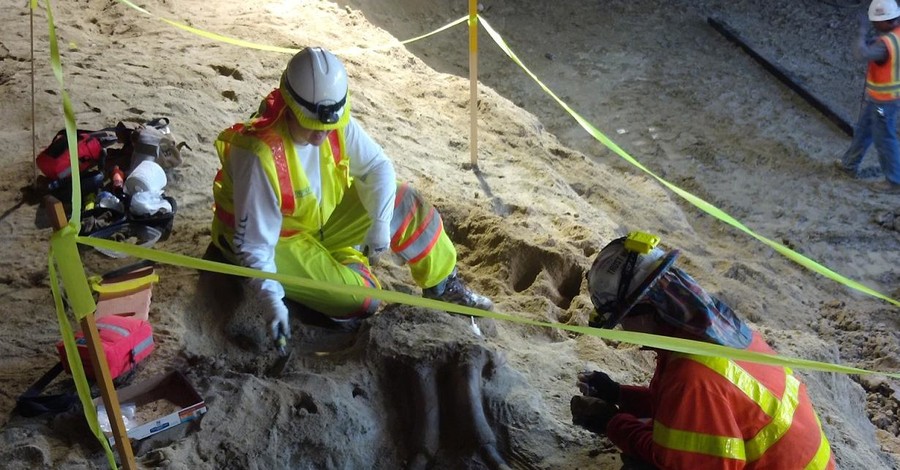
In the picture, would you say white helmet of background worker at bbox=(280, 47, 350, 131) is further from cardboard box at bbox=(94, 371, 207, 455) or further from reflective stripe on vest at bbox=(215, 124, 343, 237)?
cardboard box at bbox=(94, 371, 207, 455)

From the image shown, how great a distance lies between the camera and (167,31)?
5.96 metres

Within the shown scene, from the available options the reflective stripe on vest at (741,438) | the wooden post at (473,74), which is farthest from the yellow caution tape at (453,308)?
the wooden post at (473,74)

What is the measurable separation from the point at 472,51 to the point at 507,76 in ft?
9.90

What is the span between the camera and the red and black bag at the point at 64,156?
12.5 feet

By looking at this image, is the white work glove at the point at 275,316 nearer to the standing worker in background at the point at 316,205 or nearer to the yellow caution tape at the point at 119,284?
the standing worker in background at the point at 316,205

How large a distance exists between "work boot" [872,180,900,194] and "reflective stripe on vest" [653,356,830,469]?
4695 millimetres

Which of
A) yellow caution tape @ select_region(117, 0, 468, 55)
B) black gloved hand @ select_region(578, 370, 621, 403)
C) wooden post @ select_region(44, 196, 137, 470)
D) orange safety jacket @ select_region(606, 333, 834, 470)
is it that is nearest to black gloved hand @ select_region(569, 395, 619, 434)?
black gloved hand @ select_region(578, 370, 621, 403)

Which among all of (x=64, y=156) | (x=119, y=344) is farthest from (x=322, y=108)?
(x=64, y=156)

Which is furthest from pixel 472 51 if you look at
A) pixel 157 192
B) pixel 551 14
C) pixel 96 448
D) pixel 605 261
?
pixel 551 14

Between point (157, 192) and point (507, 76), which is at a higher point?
point (157, 192)

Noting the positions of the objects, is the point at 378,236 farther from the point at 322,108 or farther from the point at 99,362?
the point at 99,362

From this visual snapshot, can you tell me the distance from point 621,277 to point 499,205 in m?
2.35

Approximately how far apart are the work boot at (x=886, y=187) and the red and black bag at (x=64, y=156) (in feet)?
18.6

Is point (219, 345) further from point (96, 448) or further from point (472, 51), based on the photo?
point (472, 51)
